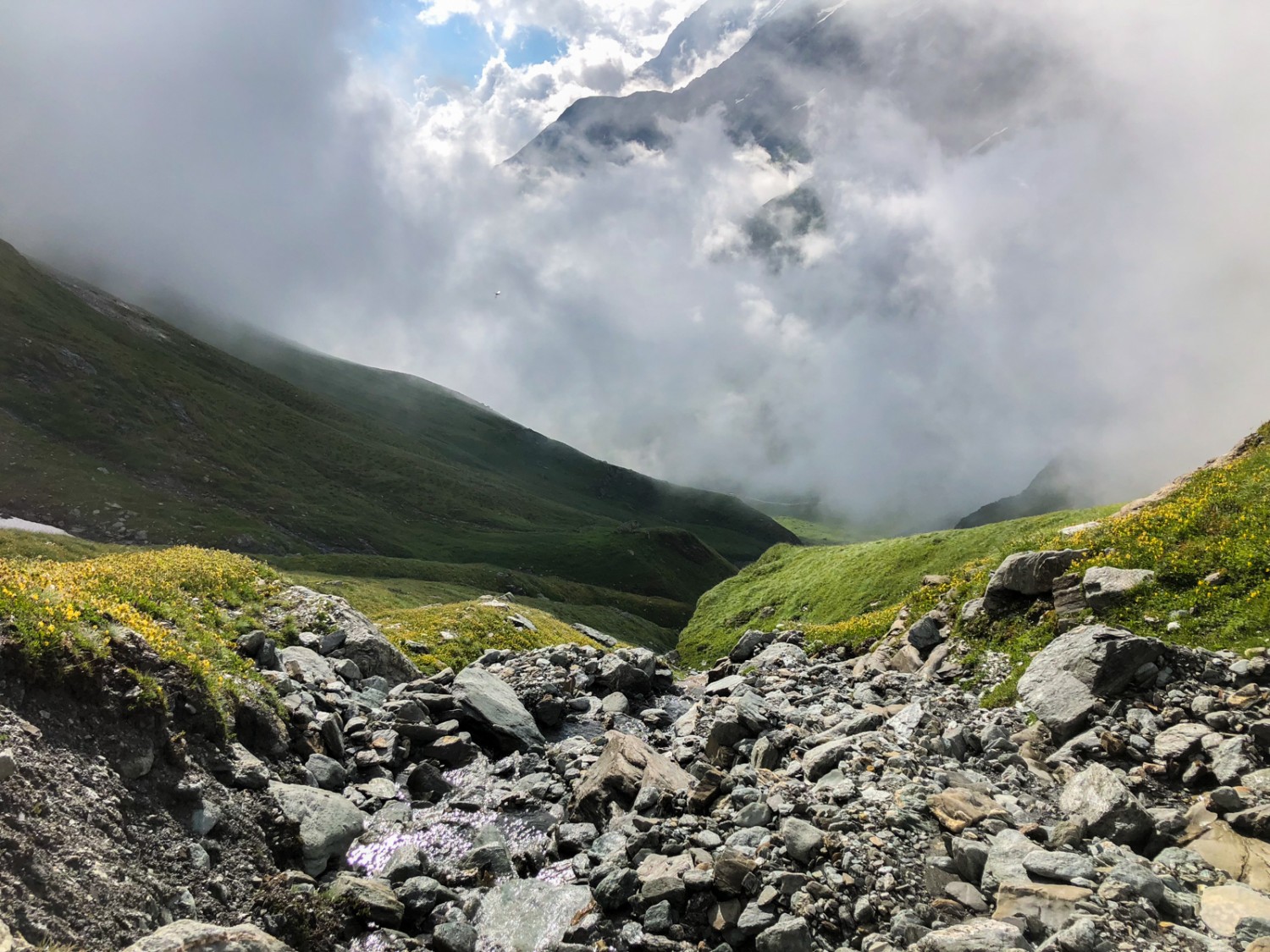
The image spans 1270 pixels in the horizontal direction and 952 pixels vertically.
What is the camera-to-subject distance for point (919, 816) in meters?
12.6

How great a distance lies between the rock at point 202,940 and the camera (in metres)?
8.24

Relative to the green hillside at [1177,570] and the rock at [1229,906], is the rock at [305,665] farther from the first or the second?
the rock at [1229,906]

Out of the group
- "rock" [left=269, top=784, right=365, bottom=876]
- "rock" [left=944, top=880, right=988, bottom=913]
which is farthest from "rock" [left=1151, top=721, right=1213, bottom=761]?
"rock" [left=269, top=784, right=365, bottom=876]

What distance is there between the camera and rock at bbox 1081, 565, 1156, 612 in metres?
19.5

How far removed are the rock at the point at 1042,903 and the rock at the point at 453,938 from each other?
9.67 meters

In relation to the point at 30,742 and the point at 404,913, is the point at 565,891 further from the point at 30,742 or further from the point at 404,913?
the point at 30,742

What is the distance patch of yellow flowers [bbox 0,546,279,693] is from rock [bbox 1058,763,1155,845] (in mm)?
19252

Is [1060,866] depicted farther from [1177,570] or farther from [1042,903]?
[1177,570]

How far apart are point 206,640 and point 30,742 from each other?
27.3 feet

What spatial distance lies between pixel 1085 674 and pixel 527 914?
48.6ft

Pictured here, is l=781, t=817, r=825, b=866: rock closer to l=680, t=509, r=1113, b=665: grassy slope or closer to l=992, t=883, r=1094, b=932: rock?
l=992, t=883, r=1094, b=932: rock

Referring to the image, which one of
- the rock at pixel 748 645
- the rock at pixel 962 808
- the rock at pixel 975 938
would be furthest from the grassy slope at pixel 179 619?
the rock at pixel 962 808

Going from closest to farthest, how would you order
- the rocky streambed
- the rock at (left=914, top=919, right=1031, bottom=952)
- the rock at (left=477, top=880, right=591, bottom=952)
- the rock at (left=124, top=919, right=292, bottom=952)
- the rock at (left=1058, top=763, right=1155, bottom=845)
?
1. the rock at (left=124, top=919, right=292, bottom=952)
2. the rock at (left=914, top=919, right=1031, bottom=952)
3. the rocky streambed
4. the rock at (left=1058, top=763, right=1155, bottom=845)
5. the rock at (left=477, top=880, right=591, bottom=952)

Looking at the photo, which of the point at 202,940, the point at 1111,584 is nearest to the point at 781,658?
the point at 1111,584
